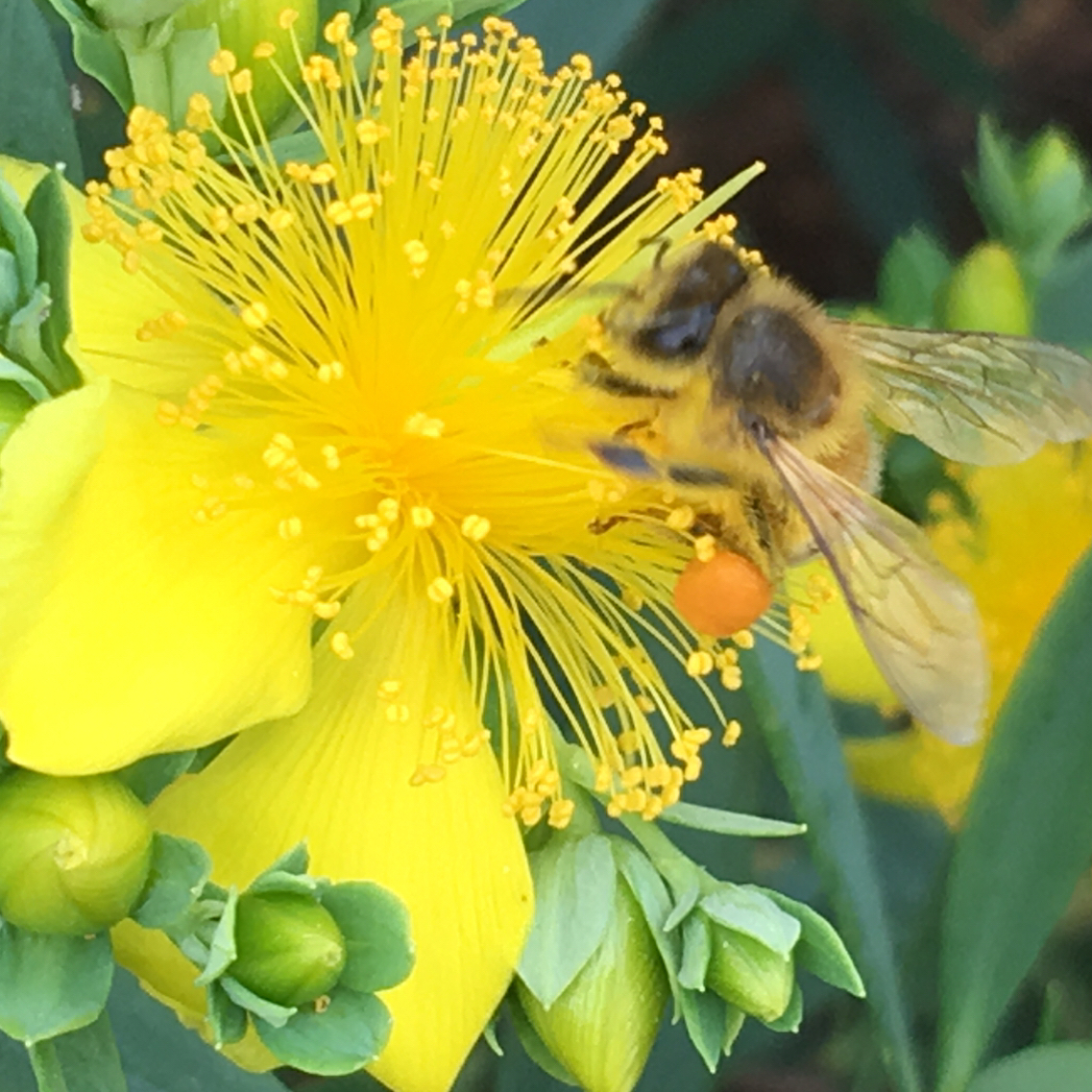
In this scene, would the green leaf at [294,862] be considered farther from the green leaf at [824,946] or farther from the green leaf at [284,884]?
the green leaf at [824,946]

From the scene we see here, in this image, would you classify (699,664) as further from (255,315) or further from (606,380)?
(255,315)

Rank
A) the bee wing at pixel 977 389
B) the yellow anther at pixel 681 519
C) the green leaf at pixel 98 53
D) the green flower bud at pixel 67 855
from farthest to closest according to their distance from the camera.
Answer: the bee wing at pixel 977 389 < the yellow anther at pixel 681 519 < the green leaf at pixel 98 53 < the green flower bud at pixel 67 855

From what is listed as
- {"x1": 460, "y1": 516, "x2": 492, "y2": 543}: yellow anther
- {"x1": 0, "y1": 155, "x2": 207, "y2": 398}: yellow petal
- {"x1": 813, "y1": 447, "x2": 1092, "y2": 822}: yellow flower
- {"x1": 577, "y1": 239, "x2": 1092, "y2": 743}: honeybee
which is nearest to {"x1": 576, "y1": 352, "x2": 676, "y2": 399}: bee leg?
{"x1": 577, "y1": 239, "x2": 1092, "y2": 743}: honeybee

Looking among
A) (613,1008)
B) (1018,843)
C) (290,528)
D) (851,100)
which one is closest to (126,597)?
(290,528)

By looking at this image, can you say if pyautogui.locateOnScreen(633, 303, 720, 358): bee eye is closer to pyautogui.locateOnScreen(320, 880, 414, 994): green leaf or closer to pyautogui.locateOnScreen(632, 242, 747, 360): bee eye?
pyautogui.locateOnScreen(632, 242, 747, 360): bee eye

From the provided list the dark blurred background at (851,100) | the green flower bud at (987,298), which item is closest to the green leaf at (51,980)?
the green flower bud at (987,298)
